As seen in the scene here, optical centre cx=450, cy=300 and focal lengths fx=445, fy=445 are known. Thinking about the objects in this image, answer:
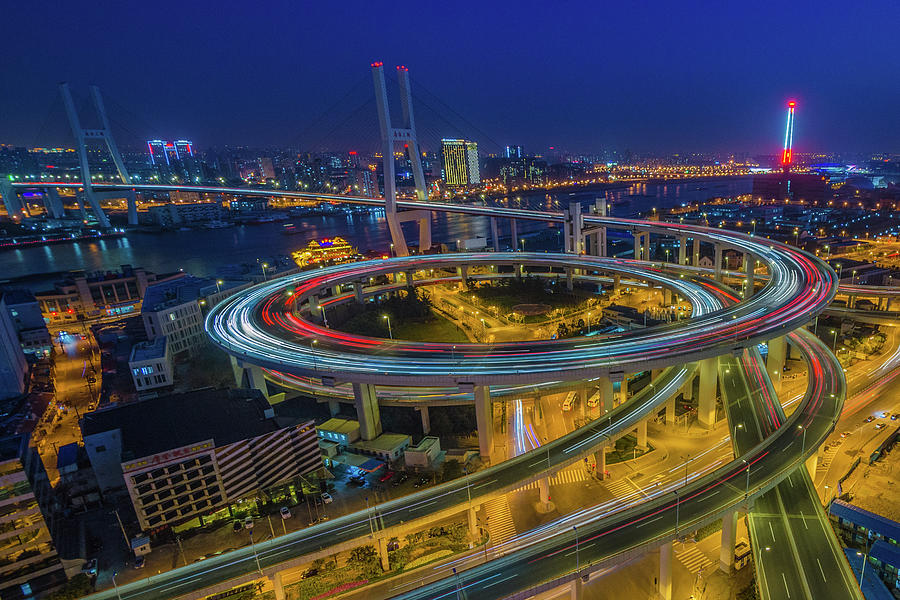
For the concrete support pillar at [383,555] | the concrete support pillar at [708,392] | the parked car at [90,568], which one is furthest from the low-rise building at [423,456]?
the concrete support pillar at [708,392]

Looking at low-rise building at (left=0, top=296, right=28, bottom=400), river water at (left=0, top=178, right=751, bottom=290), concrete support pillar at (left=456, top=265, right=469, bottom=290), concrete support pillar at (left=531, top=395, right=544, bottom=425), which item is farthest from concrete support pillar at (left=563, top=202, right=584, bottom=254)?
low-rise building at (left=0, top=296, right=28, bottom=400)

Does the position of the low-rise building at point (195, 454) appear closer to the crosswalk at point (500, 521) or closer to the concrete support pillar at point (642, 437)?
the crosswalk at point (500, 521)

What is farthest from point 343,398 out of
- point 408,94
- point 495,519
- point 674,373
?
point 408,94

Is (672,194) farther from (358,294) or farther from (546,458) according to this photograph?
(546,458)

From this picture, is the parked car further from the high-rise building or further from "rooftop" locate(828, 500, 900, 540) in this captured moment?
the high-rise building

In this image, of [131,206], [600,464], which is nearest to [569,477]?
[600,464]
